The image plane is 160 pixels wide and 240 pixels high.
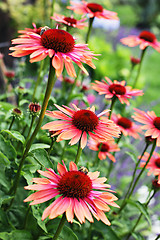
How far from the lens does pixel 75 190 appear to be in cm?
41

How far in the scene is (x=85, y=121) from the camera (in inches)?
19.9

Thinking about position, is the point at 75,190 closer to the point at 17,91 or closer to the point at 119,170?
the point at 17,91

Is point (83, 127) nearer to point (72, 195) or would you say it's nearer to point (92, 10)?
point (72, 195)

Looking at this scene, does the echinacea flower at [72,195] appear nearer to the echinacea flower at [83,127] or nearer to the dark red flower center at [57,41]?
the echinacea flower at [83,127]

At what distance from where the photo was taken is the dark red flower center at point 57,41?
18.0 inches

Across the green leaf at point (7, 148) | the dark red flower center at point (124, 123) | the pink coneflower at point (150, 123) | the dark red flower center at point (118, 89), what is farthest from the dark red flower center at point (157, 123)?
the green leaf at point (7, 148)

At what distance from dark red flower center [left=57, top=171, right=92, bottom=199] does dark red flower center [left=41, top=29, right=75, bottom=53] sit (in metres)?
0.21

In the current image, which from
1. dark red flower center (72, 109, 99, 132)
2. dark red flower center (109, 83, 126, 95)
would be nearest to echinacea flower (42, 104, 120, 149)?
dark red flower center (72, 109, 99, 132)

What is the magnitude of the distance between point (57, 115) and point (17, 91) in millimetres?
325

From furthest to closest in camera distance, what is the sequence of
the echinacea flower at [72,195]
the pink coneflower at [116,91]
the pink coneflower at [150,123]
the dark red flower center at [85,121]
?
the pink coneflower at [116,91]
the pink coneflower at [150,123]
the dark red flower center at [85,121]
the echinacea flower at [72,195]

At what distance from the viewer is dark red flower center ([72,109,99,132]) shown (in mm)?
508

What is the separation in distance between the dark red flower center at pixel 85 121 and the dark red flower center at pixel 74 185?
0.10m

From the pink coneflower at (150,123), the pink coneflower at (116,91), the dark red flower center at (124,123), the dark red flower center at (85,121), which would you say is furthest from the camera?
the dark red flower center at (124,123)

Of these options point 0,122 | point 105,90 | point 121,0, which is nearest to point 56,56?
point 105,90
